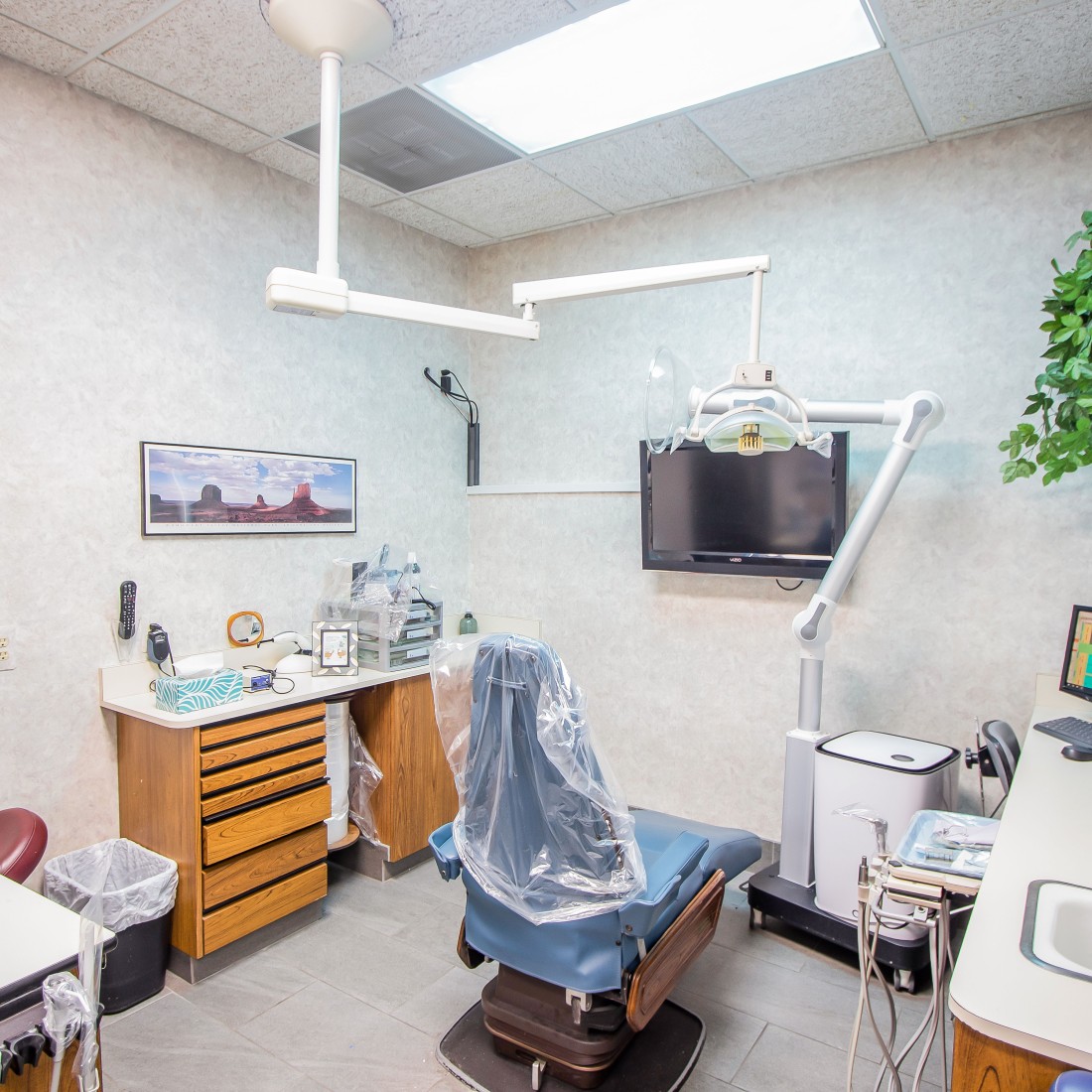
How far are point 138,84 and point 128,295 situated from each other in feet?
2.15

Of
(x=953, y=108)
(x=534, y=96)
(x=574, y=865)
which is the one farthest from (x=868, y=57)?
(x=574, y=865)

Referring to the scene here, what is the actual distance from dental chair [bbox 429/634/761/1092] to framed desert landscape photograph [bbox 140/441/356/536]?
1.45 metres

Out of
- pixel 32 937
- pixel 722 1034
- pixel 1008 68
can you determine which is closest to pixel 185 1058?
pixel 32 937

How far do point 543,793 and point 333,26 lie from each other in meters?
1.99

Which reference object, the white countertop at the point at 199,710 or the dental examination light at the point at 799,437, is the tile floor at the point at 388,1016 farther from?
the white countertop at the point at 199,710

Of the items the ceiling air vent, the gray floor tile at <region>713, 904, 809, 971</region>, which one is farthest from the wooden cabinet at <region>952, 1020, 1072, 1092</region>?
the ceiling air vent

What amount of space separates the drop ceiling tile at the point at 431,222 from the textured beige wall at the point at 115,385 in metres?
0.22

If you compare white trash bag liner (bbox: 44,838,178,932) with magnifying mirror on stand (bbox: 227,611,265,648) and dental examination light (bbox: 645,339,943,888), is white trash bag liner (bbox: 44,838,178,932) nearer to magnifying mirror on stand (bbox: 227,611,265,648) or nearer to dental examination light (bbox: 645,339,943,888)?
magnifying mirror on stand (bbox: 227,611,265,648)

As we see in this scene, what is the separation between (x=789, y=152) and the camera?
280cm

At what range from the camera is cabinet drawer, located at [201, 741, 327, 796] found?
7.65 feet

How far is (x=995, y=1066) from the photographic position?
0.90 m

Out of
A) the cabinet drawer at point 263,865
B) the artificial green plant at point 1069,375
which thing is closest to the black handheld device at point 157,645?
the cabinet drawer at point 263,865

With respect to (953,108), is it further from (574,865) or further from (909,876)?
(574,865)

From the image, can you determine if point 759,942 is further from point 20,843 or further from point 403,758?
point 20,843
